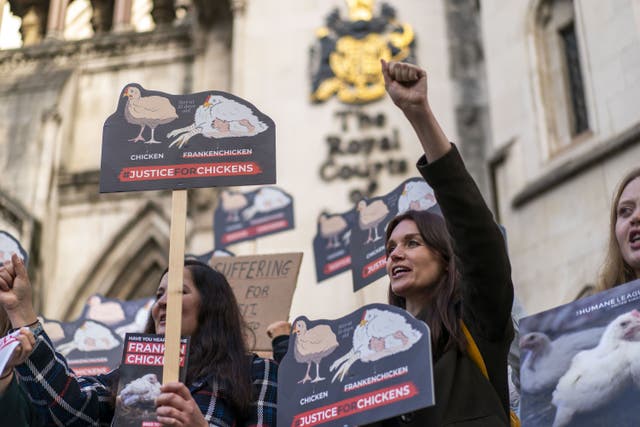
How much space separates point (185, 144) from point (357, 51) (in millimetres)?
8780

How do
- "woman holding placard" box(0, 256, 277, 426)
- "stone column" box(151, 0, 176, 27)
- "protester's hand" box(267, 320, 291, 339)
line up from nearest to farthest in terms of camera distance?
"woman holding placard" box(0, 256, 277, 426) → "protester's hand" box(267, 320, 291, 339) → "stone column" box(151, 0, 176, 27)

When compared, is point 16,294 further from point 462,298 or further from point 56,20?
point 56,20

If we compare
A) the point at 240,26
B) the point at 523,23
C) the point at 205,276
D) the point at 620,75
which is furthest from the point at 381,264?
the point at 240,26

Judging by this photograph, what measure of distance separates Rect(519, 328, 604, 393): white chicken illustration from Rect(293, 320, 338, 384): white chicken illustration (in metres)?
0.56

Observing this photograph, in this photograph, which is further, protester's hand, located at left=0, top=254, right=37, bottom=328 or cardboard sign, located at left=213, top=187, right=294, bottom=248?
cardboard sign, located at left=213, top=187, right=294, bottom=248

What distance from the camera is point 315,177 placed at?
36.8ft

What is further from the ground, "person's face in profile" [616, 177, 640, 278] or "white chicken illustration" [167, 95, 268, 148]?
"white chicken illustration" [167, 95, 268, 148]

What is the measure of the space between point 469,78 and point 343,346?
31.1 ft

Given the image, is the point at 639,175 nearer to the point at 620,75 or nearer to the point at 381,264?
the point at 381,264

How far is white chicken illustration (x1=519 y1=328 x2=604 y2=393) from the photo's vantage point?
2629 mm

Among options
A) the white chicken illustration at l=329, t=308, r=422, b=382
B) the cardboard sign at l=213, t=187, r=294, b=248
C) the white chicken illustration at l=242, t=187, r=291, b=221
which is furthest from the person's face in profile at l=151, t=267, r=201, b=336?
the white chicken illustration at l=242, t=187, r=291, b=221

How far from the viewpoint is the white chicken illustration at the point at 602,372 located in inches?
97.0

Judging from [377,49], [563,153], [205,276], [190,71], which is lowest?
[205,276]

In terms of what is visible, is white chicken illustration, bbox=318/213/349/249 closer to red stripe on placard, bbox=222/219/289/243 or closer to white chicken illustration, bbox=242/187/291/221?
red stripe on placard, bbox=222/219/289/243
